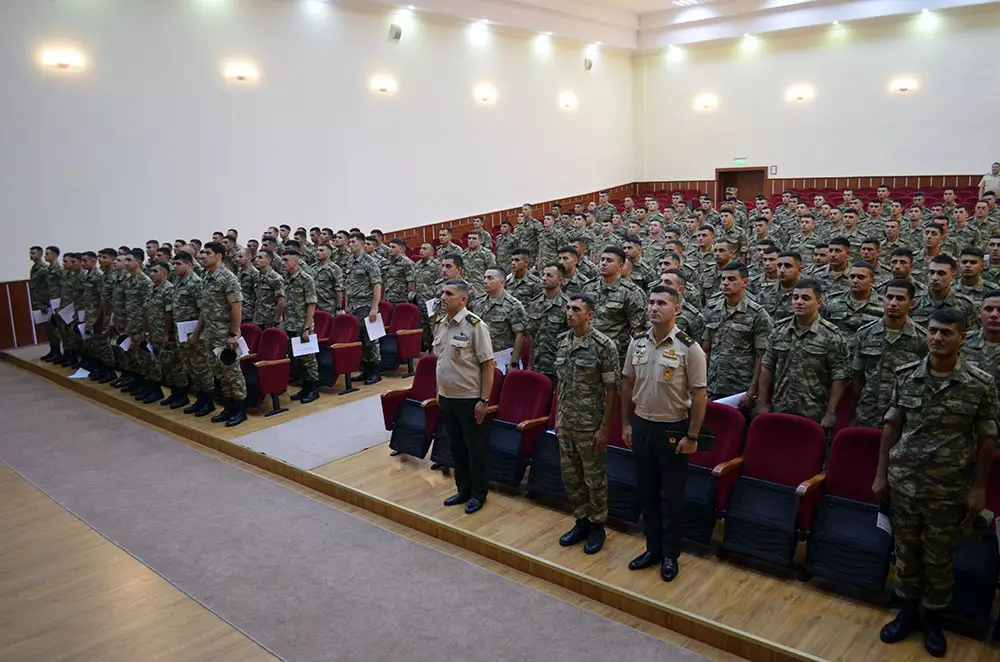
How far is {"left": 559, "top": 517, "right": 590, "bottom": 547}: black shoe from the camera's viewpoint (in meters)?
3.99

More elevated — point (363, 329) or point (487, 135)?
point (487, 135)

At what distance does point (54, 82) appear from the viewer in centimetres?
980

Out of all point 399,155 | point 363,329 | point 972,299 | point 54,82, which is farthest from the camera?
point 399,155

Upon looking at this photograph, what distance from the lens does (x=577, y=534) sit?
4016 millimetres

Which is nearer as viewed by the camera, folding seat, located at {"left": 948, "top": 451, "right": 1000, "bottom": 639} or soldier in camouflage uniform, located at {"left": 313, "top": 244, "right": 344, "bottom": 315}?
folding seat, located at {"left": 948, "top": 451, "right": 1000, "bottom": 639}

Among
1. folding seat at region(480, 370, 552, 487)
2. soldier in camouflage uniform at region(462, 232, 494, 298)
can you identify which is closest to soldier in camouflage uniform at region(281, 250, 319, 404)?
soldier in camouflage uniform at region(462, 232, 494, 298)

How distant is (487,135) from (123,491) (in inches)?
451

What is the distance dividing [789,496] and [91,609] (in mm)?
3543

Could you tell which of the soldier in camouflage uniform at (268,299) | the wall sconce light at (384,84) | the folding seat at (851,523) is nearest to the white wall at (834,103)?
the wall sconce light at (384,84)

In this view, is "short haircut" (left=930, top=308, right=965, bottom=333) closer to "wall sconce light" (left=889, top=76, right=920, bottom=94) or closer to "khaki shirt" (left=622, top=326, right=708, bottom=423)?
"khaki shirt" (left=622, top=326, right=708, bottom=423)

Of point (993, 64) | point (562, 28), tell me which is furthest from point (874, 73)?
point (562, 28)

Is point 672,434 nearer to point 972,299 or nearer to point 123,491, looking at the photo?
point 972,299

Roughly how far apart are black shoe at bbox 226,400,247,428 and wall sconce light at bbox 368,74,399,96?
26.8 feet

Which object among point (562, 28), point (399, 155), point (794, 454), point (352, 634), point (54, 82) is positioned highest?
point (562, 28)
